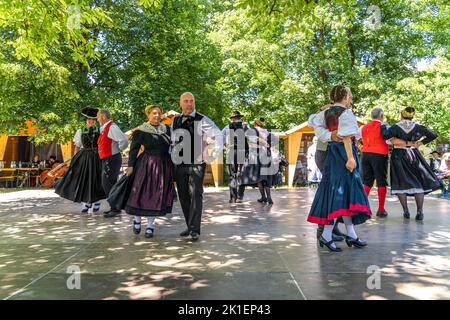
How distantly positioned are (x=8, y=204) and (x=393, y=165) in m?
8.76

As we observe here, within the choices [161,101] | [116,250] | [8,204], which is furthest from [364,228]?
[161,101]

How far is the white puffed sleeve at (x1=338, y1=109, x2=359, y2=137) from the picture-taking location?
4.73 m

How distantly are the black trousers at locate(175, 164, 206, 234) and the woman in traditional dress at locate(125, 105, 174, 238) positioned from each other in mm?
252

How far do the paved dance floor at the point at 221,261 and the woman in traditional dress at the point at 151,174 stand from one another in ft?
1.24

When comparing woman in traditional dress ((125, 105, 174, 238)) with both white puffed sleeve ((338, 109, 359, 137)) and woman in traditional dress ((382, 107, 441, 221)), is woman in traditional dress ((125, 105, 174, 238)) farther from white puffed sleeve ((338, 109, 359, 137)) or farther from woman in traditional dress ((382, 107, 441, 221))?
woman in traditional dress ((382, 107, 441, 221))

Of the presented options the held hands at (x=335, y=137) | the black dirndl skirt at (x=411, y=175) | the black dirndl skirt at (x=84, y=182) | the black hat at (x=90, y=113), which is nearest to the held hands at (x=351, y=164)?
the held hands at (x=335, y=137)

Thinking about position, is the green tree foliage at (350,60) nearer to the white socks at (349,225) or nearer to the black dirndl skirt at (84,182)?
the black dirndl skirt at (84,182)

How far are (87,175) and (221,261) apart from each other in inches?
191

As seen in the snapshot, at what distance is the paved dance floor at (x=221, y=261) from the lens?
3.39 meters

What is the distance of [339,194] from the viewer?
4.83m

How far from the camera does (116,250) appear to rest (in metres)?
4.95
